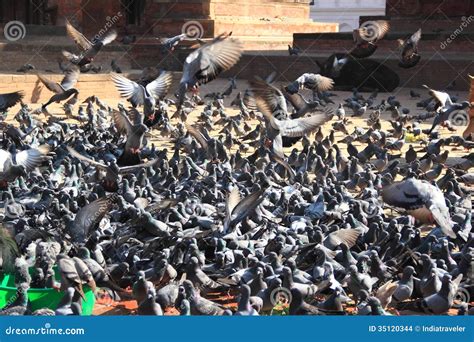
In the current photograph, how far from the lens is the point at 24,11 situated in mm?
28266

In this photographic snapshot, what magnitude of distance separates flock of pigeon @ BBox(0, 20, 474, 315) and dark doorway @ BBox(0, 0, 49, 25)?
56.2 feet

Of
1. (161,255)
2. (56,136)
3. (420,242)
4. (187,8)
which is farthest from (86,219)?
(187,8)

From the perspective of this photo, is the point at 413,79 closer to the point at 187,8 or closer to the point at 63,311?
the point at 187,8

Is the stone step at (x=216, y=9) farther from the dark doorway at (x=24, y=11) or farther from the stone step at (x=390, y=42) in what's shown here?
the dark doorway at (x=24, y=11)

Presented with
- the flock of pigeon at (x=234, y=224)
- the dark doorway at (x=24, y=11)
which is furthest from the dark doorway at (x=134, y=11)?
the flock of pigeon at (x=234, y=224)

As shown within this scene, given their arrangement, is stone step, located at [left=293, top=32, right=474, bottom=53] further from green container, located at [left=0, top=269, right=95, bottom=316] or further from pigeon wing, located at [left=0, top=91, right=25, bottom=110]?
green container, located at [left=0, top=269, right=95, bottom=316]

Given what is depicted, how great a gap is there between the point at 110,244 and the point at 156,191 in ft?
6.68

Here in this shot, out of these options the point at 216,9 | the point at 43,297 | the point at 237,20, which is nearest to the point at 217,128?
the point at 43,297

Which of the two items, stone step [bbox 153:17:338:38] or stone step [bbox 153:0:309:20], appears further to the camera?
stone step [bbox 153:0:309:20]

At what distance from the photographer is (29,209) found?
26.5ft

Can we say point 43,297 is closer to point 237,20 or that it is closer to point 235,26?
point 235,26

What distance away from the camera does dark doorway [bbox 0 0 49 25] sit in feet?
91.9

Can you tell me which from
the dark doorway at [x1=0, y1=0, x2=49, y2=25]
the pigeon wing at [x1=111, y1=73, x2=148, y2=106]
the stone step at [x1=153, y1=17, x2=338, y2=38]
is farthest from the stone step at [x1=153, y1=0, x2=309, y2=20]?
the pigeon wing at [x1=111, y1=73, x2=148, y2=106]

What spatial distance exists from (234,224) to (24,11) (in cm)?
2297
